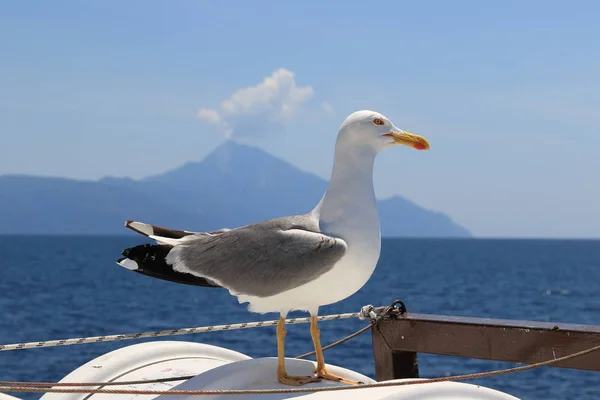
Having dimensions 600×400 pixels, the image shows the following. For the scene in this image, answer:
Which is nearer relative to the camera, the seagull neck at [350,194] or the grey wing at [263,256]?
the grey wing at [263,256]

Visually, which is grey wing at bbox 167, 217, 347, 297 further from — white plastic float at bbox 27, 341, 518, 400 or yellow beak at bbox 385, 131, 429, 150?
yellow beak at bbox 385, 131, 429, 150

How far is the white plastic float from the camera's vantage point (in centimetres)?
390

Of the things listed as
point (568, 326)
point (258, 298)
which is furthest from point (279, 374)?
point (568, 326)

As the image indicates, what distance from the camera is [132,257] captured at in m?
4.40

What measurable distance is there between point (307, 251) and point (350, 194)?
40 centimetres

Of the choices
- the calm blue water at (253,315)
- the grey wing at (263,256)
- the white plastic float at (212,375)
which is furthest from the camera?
the calm blue water at (253,315)

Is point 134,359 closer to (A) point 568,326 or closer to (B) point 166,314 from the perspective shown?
(A) point 568,326

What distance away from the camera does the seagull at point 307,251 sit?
418 centimetres

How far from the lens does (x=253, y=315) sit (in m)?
38.3

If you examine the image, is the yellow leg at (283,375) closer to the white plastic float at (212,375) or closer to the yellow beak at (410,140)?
the white plastic float at (212,375)

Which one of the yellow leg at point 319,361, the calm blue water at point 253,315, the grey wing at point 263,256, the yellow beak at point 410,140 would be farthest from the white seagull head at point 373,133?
the calm blue water at point 253,315

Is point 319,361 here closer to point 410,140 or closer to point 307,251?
point 307,251

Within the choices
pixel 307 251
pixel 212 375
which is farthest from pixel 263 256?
pixel 212 375

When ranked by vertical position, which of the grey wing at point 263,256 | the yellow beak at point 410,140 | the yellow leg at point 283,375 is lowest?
the yellow leg at point 283,375
